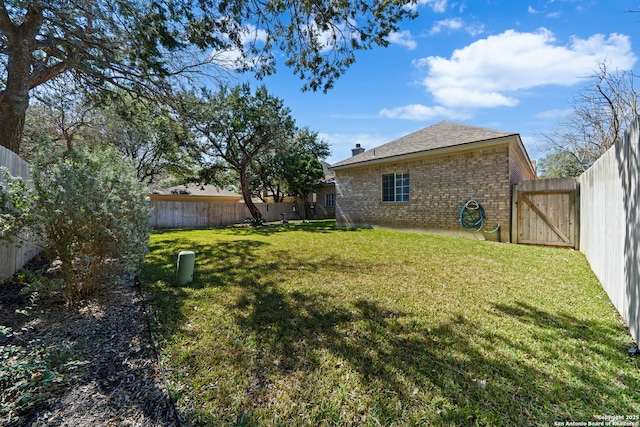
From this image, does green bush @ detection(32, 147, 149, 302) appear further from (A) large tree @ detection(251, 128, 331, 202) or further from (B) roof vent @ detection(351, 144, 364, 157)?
(B) roof vent @ detection(351, 144, 364, 157)

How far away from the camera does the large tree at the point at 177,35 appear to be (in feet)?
17.2

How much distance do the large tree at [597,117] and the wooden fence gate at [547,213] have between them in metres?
7.32

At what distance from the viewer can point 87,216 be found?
10.5 feet

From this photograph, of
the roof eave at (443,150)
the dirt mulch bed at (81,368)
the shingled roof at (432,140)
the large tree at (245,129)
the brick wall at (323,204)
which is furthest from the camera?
the brick wall at (323,204)

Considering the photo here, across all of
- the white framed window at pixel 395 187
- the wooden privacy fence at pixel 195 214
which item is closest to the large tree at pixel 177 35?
the white framed window at pixel 395 187

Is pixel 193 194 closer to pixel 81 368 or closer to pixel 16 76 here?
pixel 16 76

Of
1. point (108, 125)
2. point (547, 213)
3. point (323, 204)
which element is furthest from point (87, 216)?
point (323, 204)

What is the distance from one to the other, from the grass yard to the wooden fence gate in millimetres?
3248

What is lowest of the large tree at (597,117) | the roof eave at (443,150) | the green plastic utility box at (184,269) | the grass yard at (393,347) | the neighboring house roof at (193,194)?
the grass yard at (393,347)

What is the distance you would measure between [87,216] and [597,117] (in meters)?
22.7

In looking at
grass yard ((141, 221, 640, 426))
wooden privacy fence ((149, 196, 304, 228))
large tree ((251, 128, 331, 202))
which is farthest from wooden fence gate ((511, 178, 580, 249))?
wooden privacy fence ((149, 196, 304, 228))

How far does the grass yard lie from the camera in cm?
190

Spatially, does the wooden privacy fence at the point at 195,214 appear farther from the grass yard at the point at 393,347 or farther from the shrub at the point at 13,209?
the shrub at the point at 13,209

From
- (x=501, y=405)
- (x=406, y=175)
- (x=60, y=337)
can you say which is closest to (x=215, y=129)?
(x=406, y=175)
